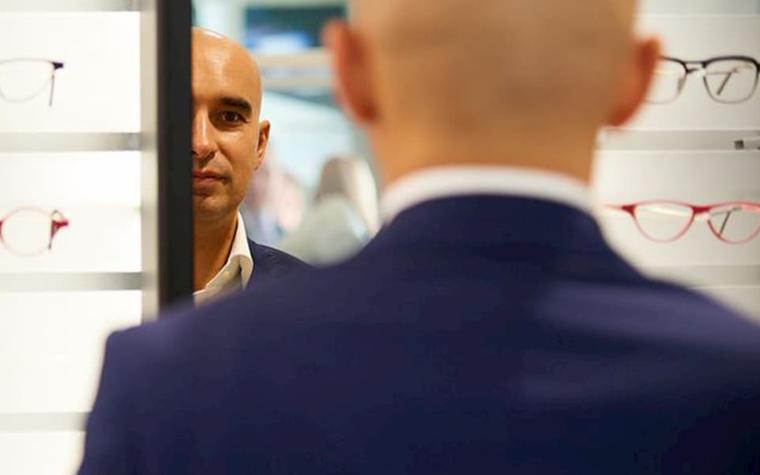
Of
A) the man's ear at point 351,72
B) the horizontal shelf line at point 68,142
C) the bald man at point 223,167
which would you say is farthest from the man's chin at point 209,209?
the man's ear at point 351,72

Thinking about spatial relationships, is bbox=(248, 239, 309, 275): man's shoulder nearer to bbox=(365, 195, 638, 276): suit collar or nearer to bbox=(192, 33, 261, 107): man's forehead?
bbox=(192, 33, 261, 107): man's forehead

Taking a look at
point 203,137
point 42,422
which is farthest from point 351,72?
point 42,422

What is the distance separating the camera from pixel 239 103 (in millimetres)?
1703

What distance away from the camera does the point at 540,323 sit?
1.88 ft

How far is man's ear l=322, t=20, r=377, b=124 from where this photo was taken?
24.1 inches

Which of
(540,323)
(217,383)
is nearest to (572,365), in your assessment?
(540,323)

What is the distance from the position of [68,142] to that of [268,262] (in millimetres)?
349

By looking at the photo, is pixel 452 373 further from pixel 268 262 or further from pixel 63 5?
pixel 63 5

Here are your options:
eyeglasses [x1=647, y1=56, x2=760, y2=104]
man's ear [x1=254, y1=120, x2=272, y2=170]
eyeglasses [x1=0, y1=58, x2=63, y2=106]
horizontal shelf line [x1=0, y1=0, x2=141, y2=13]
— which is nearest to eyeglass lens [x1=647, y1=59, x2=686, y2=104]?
eyeglasses [x1=647, y1=56, x2=760, y2=104]

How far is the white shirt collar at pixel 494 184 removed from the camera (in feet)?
1.89

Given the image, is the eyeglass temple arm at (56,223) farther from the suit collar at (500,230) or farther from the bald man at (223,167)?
the suit collar at (500,230)

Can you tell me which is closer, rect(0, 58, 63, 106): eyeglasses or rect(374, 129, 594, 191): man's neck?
rect(374, 129, 594, 191): man's neck

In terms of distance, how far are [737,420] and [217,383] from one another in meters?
0.27

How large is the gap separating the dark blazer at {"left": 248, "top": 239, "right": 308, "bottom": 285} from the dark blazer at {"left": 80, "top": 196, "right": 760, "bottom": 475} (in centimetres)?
104
